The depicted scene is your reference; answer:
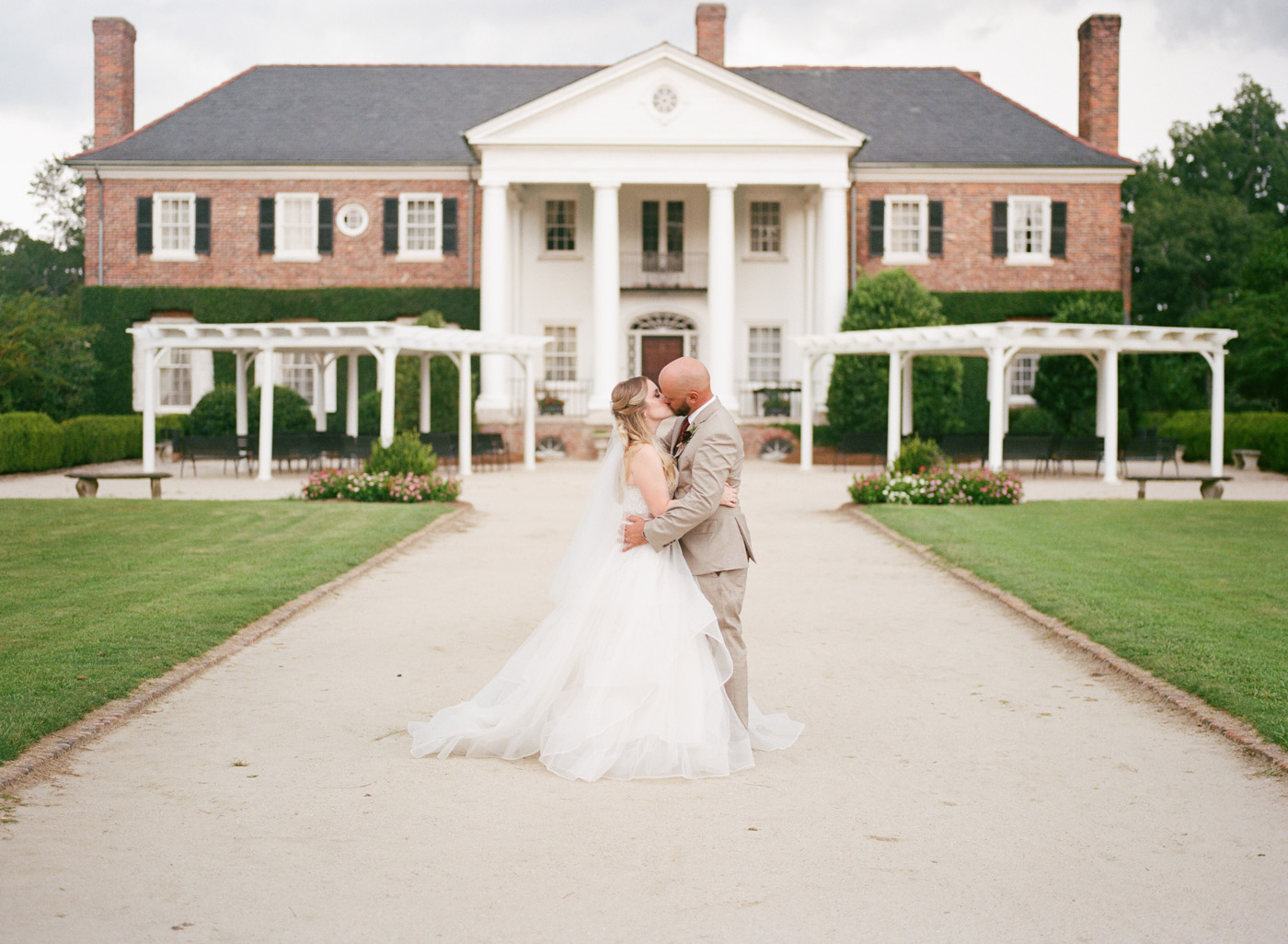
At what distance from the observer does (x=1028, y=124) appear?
125 feet

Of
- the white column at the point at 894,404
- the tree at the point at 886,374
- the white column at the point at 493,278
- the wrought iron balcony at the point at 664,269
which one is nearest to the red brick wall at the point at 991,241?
the wrought iron balcony at the point at 664,269

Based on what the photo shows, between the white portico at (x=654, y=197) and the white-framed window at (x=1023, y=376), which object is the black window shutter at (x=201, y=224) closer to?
the white portico at (x=654, y=197)

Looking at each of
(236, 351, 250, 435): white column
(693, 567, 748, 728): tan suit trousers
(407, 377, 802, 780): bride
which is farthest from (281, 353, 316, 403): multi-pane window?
(693, 567, 748, 728): tan suit trousers

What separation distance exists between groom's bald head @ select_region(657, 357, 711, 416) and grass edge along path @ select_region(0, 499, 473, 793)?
3.04 m

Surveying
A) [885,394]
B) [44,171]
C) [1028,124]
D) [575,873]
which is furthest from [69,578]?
[44,171]

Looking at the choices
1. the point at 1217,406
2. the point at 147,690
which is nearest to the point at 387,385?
the point at 1217,406

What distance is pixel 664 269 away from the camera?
36.8 metres

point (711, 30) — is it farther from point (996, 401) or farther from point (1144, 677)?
point (1144, 677)

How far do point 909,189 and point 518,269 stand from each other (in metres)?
10.9

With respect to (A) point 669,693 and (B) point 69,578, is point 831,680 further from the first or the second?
(B) point 69,578

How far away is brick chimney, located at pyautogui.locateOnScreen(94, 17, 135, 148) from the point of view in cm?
3844

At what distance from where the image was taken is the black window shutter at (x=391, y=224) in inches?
1433

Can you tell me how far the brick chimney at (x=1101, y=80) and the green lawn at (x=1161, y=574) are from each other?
2299 cm

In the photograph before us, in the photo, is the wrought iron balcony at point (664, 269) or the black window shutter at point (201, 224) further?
the wrought iron balcony at point (664, 269)
